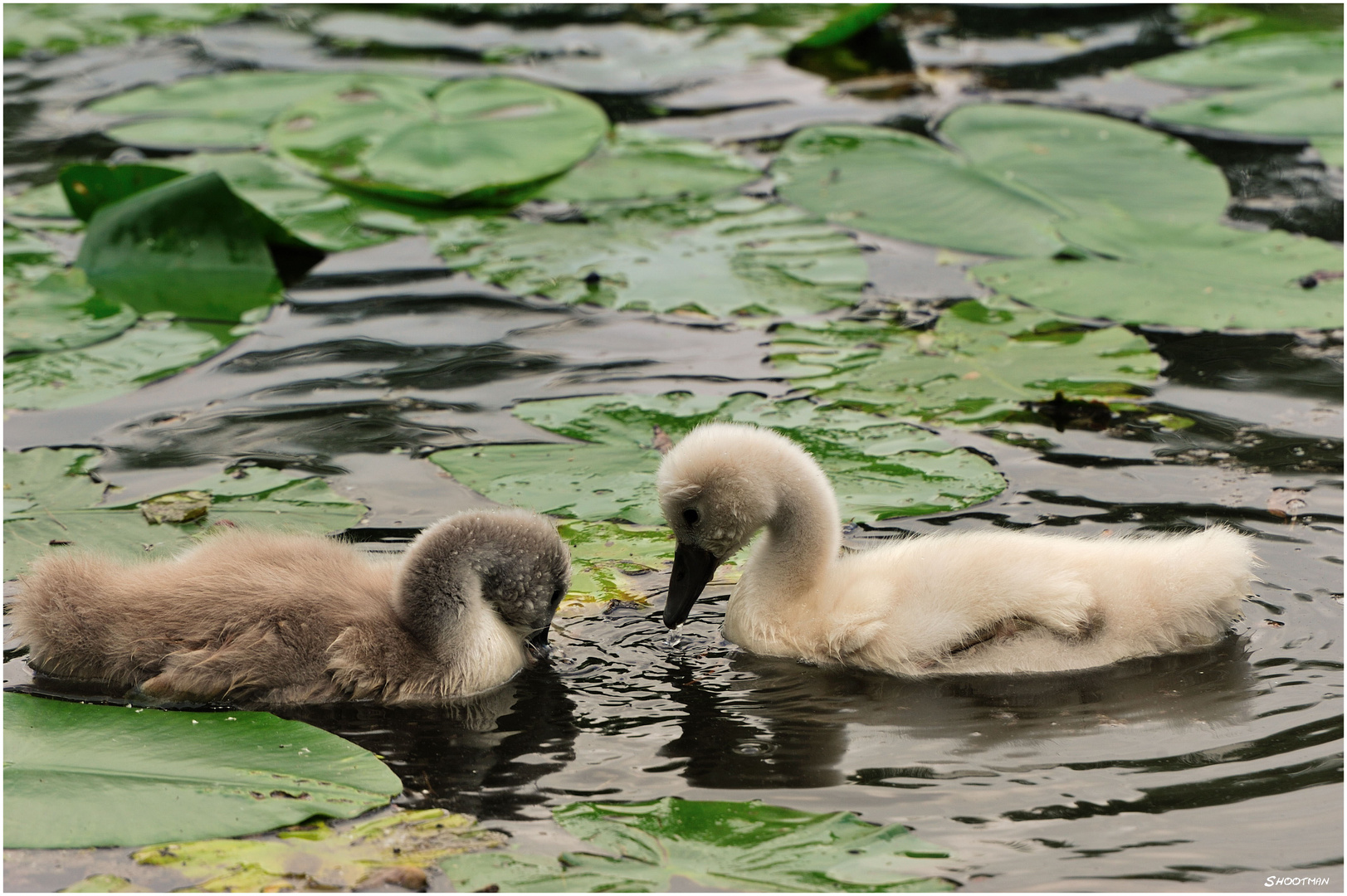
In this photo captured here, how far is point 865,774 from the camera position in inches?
148

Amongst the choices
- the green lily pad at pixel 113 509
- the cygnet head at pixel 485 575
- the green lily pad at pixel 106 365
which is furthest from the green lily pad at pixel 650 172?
Answer: the cygnet head at pixel 485 575

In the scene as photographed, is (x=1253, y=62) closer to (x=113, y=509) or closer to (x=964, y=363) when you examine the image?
(x=964, y=363)

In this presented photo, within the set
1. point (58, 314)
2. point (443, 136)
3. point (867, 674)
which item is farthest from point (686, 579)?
point (443, 136)

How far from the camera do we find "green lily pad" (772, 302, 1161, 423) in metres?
5.81

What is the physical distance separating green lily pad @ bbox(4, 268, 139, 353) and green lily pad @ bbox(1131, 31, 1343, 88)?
6501 mm

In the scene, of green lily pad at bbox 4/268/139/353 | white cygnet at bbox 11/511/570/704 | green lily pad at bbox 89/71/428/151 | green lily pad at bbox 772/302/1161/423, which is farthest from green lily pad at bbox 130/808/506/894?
green lily pad at bbox 89/71/428/151

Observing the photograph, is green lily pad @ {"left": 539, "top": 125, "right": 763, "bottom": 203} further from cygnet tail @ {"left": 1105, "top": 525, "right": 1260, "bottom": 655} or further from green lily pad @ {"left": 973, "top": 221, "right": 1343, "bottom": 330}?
cygnet tail @ {"left": 1105, "top": 525, "right": 1260, "bottom": 655}

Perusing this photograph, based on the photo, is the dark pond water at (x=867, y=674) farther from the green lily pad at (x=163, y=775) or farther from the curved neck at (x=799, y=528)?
the curved neck at (x=799, y=528)

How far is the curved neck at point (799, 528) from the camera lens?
14.8 ft

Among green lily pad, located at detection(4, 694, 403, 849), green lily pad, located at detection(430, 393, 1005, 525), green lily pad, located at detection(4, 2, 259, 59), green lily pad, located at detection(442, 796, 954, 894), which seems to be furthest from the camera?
green lily pad, located at detection(4, 2, 259, 59)

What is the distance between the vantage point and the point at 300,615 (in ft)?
13.6

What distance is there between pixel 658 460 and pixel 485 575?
117 cm

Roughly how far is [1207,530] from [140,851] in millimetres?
3130

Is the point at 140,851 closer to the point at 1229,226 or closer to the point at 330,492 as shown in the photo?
the point at 330,492
